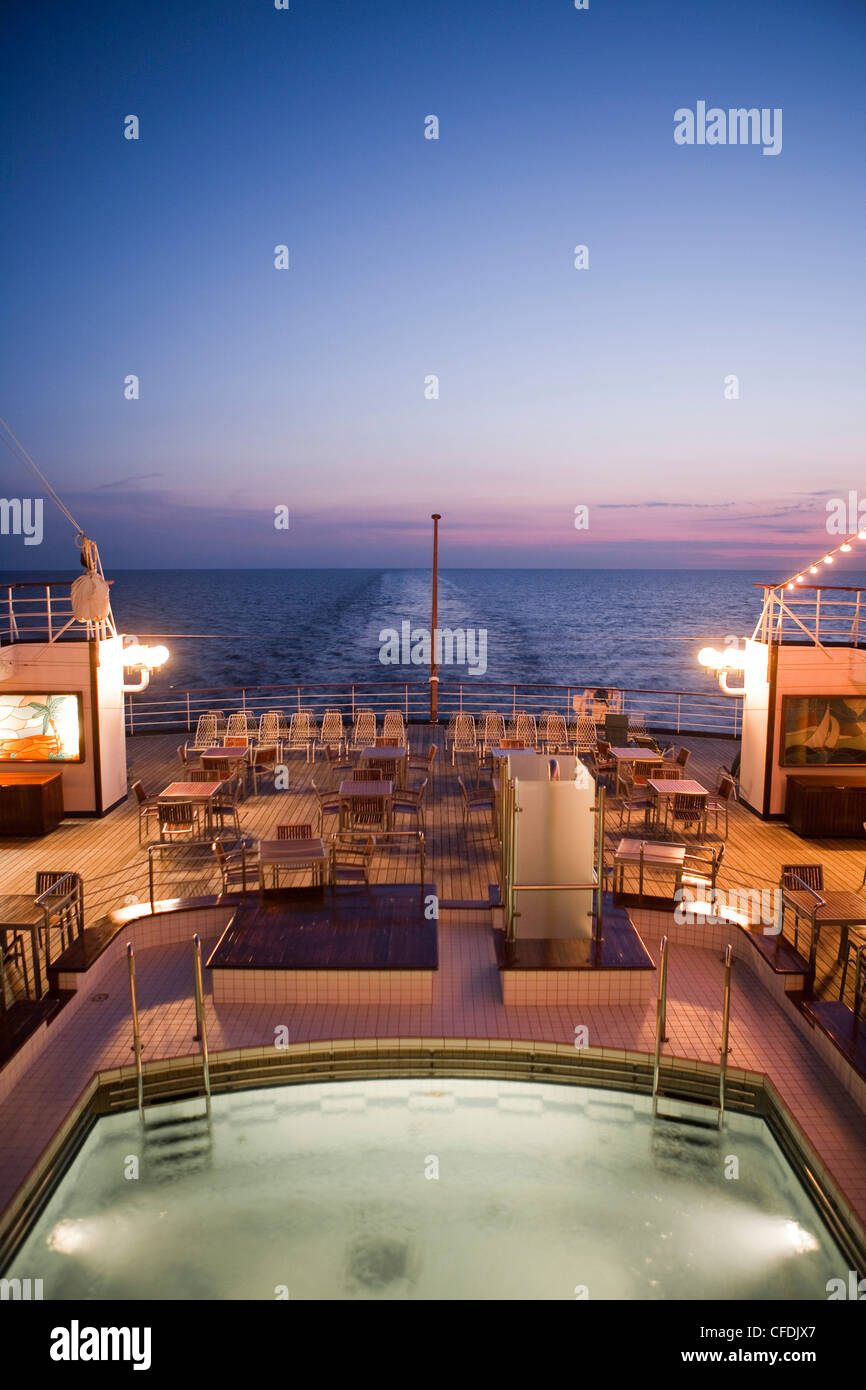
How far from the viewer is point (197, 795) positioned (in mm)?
8883

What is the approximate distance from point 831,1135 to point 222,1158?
361cm

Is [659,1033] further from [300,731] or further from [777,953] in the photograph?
[300,731]

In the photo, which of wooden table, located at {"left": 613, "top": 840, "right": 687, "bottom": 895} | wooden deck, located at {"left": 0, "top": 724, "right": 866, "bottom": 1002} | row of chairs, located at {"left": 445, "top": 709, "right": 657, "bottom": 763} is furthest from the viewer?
row of chairs, located at {"left": 445, "top": 709, "right": 657, "bottom": 763}

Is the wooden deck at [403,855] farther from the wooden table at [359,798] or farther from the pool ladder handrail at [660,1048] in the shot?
the pool ladder handrail at [660,1048]

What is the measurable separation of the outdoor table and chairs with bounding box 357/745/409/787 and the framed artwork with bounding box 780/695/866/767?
15.7ft

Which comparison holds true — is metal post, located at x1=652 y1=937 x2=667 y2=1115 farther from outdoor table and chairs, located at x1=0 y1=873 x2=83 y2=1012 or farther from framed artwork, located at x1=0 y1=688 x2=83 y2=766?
framed artwork, located at x1=0 y1=688 x2=83 y2=766

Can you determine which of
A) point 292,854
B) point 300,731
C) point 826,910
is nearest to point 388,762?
point 300,731

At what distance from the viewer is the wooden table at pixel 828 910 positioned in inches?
231

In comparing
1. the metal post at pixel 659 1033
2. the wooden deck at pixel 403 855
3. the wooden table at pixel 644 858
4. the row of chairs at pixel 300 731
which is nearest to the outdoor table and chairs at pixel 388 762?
the wooden deck at pixel 403 855

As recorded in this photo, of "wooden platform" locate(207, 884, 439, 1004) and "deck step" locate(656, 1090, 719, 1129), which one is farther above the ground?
"wooden platform" locate(207, 884, 439, 1004)

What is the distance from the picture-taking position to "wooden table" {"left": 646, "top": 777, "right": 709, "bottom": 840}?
9.10m

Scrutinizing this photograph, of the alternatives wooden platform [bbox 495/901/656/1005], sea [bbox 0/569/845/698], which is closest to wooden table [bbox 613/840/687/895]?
wooden platform [bbox 495/901/656/1005]

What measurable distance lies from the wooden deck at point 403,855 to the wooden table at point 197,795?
1.53ft
